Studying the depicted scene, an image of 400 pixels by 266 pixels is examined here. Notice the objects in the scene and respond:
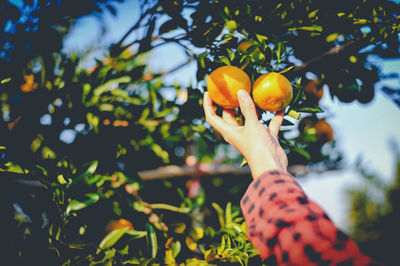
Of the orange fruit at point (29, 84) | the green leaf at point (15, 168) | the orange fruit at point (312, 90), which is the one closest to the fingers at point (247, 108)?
the orange fruit at point (312, 90)

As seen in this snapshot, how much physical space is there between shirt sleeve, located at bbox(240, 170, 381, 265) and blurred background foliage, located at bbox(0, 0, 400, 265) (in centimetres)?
31

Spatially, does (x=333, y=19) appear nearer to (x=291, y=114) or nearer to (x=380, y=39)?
(x=380, y=39)

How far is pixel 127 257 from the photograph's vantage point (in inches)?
33.6

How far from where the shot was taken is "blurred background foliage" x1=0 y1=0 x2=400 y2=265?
0.79 meters

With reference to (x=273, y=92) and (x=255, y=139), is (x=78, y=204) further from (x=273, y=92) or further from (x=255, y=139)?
(x=273, y=92)

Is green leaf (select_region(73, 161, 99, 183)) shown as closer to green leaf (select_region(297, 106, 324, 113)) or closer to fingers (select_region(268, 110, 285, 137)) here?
fingers (select_region(268, 110, 285, 137))

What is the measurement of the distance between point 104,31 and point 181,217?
122 centimetres

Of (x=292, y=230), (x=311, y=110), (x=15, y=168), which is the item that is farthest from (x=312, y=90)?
(x=15, y=168)

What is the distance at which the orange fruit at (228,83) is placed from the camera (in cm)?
69

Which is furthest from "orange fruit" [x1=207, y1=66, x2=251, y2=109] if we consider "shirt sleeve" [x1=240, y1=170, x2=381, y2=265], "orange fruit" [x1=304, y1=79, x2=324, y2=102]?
"orange fruit" [x1=304, y1=79, x2=324, y2=102]

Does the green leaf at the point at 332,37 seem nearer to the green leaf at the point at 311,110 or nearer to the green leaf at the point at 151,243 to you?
the green leaf at the point at 311,110

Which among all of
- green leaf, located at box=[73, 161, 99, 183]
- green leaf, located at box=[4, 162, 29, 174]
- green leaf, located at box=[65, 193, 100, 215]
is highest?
green leaf, located at box=[4, 162, 29, 174]

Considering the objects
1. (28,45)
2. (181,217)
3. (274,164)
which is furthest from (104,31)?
(274,164)

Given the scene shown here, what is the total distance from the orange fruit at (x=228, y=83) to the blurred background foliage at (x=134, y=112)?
5 centimetres
